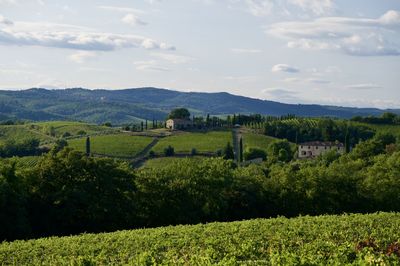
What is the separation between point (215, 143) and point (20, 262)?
133197mm

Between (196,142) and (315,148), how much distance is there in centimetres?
4082

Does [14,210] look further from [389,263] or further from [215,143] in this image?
[215,143]

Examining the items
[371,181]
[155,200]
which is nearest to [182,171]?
[155,200]

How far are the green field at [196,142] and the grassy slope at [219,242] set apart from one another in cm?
10942

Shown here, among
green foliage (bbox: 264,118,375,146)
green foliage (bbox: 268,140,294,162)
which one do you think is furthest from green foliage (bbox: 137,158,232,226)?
green foliage (bbox: 264,118,375,146)

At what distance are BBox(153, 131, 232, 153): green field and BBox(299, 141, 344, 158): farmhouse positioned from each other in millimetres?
24431

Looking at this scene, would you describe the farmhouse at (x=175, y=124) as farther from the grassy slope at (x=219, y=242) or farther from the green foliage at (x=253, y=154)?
the grassy slope at (x=219, y=242)

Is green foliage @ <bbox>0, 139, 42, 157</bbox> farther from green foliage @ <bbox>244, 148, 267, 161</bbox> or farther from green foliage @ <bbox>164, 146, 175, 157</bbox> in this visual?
green foliage @ <bbox>244, 148, 267, 161</bbox>

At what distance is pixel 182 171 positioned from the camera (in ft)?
204

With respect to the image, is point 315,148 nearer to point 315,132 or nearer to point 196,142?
point 315,132

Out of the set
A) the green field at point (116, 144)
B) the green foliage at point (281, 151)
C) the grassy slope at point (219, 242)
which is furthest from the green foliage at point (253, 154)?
the grassy slope at point (219, 242)

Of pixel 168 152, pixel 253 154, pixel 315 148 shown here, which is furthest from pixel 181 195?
pixel 315 148

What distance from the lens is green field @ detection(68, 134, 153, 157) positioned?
147 meters

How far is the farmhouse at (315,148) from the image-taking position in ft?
559
